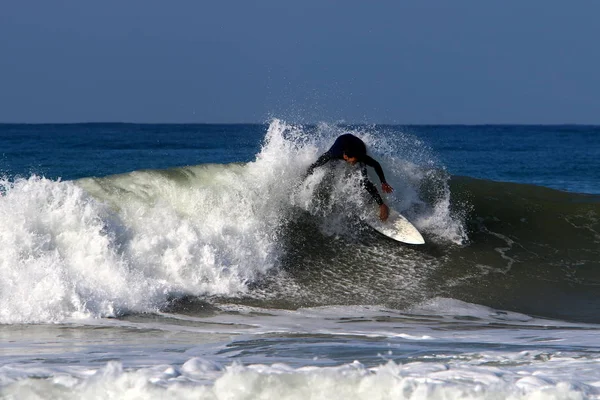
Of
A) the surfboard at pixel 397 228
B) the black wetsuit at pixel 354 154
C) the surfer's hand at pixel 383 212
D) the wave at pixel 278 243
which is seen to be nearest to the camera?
the wave at pixel 278 243

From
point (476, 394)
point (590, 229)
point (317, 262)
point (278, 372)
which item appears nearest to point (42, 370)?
point (278, 372)

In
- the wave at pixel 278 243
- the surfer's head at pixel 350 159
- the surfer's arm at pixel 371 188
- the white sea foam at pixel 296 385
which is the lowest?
the white sea foam at pixel 296 385

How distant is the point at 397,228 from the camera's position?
10.8 meters

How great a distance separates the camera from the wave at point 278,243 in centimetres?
880

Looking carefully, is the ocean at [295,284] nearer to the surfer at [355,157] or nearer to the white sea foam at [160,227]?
the white sea foam at [160,227]

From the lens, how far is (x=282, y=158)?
11.5 meters

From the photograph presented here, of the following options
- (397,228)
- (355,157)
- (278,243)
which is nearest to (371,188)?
(355,157)

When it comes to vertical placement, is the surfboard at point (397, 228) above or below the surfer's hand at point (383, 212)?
below

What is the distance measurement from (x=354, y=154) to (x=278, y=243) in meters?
1.44

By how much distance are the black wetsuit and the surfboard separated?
10.6 inches

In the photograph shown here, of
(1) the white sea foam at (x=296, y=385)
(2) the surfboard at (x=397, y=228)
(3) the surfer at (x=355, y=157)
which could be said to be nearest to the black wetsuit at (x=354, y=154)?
(3) the surfer at (x=355, y=157)

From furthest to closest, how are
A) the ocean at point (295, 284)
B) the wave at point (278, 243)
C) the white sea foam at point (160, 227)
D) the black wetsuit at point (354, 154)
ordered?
the black wetsuit at point (354, 154)
the wave at point (278, 243)
the white sea foam at point (160, 227)
the ocean at point (295, 284)

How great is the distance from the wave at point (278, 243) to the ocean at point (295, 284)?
0.08 ft

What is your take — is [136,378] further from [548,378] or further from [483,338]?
[483,338]
